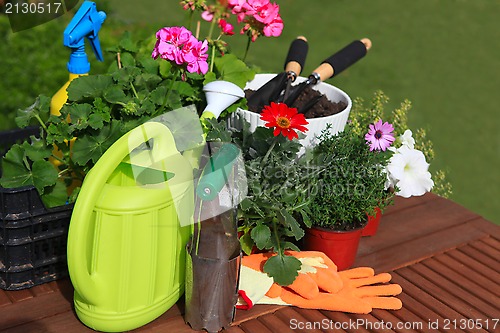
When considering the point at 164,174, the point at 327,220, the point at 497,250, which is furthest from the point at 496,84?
the point at 164,174

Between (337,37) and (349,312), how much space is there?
3.45 m

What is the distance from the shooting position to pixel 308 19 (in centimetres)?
464

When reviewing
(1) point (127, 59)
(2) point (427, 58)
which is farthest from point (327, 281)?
(2) point (427, 58)

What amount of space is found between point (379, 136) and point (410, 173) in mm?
160

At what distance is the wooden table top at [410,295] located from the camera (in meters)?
1.11

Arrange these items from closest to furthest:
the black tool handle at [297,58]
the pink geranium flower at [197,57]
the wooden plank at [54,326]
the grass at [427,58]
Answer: the wooden plank at [54,326] → the pink geranium flower at [197,57] → the black tool handle at [297,58] → the grass at [427,58]

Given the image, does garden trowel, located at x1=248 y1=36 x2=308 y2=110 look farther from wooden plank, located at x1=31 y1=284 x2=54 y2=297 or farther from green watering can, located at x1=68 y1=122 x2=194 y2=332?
wooden plank, located at x1=31 y1=284 x2=54 y2=297

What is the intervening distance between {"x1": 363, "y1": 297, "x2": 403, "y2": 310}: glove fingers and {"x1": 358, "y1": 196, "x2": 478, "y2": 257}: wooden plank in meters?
0.17

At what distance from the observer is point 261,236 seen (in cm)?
118

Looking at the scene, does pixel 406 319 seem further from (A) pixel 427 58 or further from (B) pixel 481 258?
(A) pixel 427 58

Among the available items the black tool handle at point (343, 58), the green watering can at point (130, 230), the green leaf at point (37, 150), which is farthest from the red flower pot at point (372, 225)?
the green leaf at point (37, 150)

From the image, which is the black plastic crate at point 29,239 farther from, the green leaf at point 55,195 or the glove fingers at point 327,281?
the glove fingers at point 327,281

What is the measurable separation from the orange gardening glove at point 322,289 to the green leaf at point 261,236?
0.08 metres

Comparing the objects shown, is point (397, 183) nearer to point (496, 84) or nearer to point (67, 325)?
point (67, 325)
